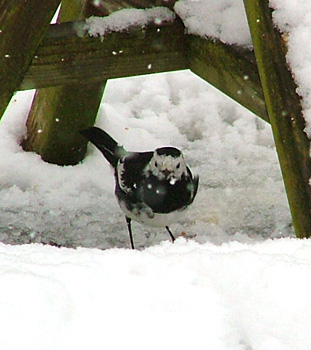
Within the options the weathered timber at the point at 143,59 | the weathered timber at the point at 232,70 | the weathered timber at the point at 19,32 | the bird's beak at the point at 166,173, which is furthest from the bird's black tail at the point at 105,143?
the weathered timber at the point at 19,32

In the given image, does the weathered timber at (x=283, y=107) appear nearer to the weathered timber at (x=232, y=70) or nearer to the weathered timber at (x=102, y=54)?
the weathered timber at (x=232, y=70)

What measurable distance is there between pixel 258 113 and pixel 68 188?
1.09m

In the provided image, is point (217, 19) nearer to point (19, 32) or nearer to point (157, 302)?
point (19, 32)

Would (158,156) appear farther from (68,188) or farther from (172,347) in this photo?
(172,347)

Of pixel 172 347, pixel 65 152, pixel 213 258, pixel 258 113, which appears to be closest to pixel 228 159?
pixel 65 152

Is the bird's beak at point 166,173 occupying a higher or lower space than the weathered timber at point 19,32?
lower

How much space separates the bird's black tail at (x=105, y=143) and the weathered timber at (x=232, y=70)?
0.70 m

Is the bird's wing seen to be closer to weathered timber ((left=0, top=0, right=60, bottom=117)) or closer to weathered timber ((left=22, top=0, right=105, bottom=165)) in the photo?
weathered timber ((left=22, top=0, right=105, bottom=165))

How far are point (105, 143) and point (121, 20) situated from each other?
31.5 inches

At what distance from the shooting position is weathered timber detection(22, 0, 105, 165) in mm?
2938

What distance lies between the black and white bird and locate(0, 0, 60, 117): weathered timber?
988mm

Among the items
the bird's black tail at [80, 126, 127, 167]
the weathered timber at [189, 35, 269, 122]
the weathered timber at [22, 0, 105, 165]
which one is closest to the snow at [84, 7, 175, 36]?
the weathered timber at [189, 35, 269, 122]

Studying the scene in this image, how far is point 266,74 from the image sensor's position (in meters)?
1.95

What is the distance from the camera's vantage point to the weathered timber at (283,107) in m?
1.91
